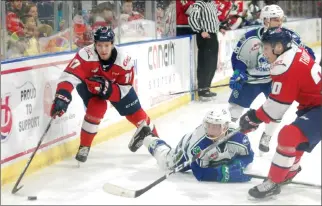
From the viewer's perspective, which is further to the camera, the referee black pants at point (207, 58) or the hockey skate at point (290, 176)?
the referee black pants at point (207, 58)

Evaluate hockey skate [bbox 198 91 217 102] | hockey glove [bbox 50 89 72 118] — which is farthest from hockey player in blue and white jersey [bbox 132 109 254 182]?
hockey skate [bbox 198 91 217 102]

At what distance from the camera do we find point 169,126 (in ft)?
13.8

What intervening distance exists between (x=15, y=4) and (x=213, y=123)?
131cm

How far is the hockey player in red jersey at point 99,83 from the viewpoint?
11.2 feet

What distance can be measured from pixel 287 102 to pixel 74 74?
117cm

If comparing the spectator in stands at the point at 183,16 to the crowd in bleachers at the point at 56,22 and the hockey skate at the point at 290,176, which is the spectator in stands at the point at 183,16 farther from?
the hockey skate at the point at 290,176

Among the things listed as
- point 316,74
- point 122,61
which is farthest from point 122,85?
point 316,74

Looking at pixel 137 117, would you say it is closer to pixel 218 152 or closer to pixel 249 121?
pixel 218 152

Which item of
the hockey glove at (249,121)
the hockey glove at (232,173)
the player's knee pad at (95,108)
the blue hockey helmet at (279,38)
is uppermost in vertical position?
the blue hockey helmet at (279,38)

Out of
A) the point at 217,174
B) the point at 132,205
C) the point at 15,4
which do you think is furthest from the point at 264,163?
the point at 15,4

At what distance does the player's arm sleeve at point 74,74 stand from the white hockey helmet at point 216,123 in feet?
2.38

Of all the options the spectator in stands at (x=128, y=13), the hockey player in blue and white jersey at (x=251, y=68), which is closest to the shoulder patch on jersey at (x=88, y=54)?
the hockey player in blue and white jersey at (x=251, y=68)

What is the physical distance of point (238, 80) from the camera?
3.69 metres

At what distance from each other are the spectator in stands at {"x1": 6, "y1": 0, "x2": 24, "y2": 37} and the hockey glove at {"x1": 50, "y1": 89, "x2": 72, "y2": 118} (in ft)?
1.59
